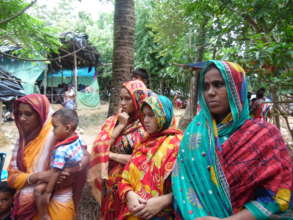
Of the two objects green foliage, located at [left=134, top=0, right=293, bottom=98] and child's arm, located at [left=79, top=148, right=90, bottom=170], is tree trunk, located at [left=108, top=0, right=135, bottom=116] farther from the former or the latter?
child's arm, located at [left=79, top=148, right=90, bottom=170]

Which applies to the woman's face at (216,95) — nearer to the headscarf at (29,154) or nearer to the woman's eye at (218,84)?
the woman's eye at (218,84)

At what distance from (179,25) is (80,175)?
856 centimetres

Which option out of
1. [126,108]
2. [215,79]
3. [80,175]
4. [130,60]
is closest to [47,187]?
[80,175]

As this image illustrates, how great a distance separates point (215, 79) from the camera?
1.54 m

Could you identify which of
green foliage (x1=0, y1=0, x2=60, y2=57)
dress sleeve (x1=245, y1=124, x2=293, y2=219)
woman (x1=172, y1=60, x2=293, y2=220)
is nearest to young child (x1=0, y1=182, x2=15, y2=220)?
woman (x1=172, y1=60, x2=293, y2=220)

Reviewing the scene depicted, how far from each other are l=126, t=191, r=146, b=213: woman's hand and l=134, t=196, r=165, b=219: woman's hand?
0.03 metres

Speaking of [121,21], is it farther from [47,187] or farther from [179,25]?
[179,25]

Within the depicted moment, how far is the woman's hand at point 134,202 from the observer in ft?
5.52

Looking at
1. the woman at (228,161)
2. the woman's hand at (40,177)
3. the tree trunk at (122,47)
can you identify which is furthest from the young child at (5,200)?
the tree trunk at (122,47)

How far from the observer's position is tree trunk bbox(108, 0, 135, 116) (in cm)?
394

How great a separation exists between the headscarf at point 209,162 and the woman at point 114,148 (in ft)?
3.12

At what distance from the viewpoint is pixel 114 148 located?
8.42ft

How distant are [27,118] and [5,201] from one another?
33.4 inches

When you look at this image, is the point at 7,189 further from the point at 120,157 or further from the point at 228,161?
the point at 228,161
